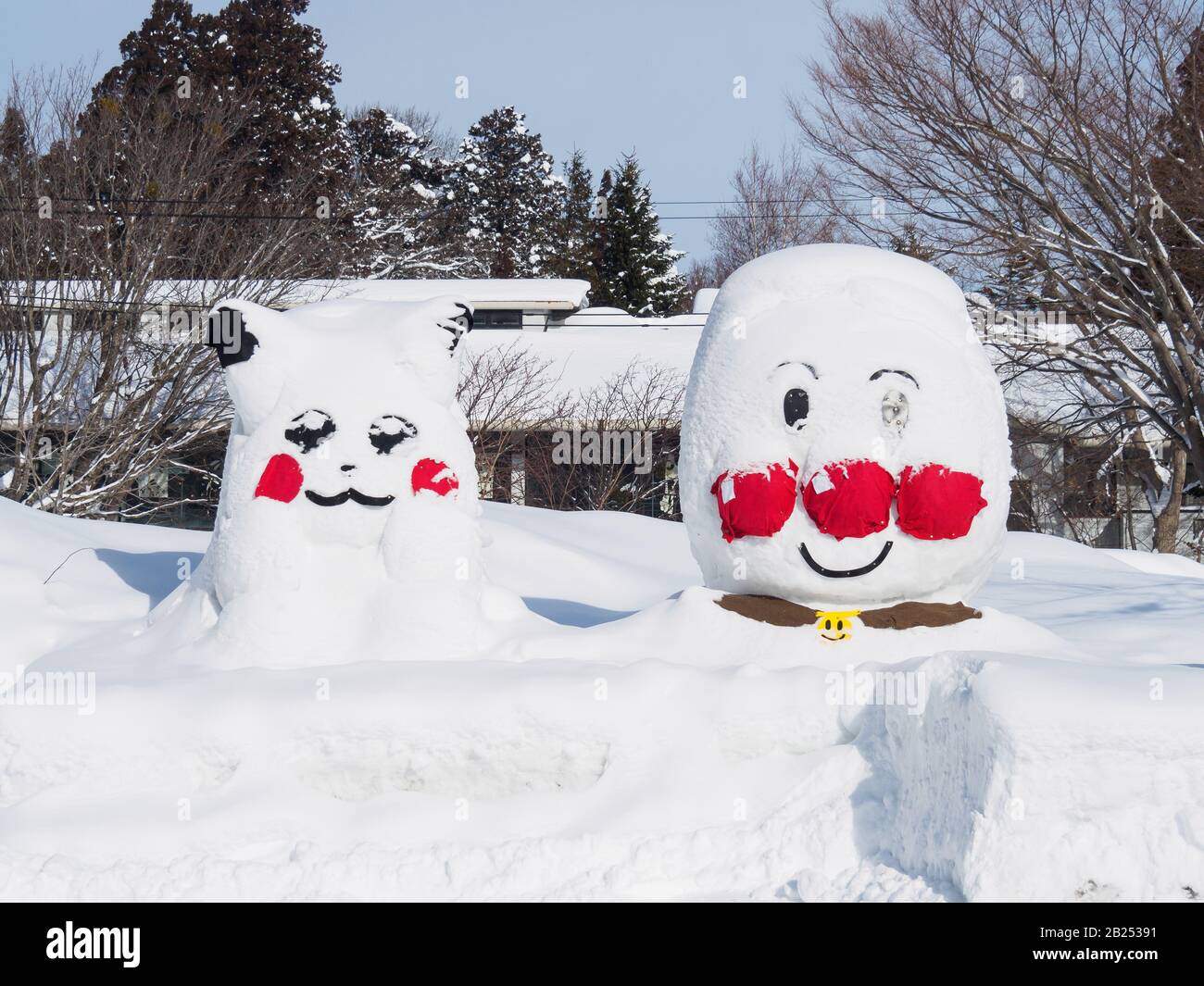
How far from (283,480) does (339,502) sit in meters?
0.24

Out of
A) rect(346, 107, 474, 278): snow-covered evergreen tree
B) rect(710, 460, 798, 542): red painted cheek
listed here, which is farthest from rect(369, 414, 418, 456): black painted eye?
rect(346, 107, 474, 278): snow-covered evergreen tree

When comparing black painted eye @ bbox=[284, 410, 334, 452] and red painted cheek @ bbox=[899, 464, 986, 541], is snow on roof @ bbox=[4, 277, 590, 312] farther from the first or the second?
red painted cheek @ bbox=[899, 464, 986, 541]

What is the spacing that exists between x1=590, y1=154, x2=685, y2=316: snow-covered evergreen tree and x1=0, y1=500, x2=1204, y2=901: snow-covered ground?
901 inches

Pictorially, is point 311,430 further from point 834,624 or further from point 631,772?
point 834,624

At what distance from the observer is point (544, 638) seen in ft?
17.4

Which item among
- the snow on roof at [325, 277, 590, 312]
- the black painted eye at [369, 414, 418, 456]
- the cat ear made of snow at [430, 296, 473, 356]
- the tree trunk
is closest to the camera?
the black painted eye at [369, 414, 418, 456]

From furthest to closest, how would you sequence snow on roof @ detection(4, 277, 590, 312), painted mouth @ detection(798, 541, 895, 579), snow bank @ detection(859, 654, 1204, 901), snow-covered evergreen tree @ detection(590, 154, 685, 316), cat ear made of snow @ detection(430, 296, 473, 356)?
snow-covered evergreen tree @ detection(590, 154, 685, 316) < snow on roof @ detection(4, 277, 590, 312) < cat ear made of snow @ detection(430, 296, 473, 356) < painted mouth @ detection(798, 541, 895, 579) < snow bank @ detection(859, 654, 1204, 901)

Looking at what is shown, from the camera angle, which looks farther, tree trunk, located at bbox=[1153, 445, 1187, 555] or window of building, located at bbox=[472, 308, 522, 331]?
window of building, located at bbox=[472, 308, 522, 331]

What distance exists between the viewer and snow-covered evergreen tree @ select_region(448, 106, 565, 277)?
1222 inches

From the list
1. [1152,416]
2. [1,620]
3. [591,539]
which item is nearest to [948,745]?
[1,620]

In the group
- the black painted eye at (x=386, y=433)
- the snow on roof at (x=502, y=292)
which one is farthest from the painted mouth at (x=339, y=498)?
the snow on roof at (x=502, y=292)

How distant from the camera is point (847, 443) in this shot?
5.07 m

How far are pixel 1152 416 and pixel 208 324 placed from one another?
33.1 feet

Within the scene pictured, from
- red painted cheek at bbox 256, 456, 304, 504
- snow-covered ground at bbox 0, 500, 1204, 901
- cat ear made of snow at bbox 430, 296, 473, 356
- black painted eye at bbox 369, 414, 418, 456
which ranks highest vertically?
cat ear made of snow at bbox 430, 296, 473, 356
